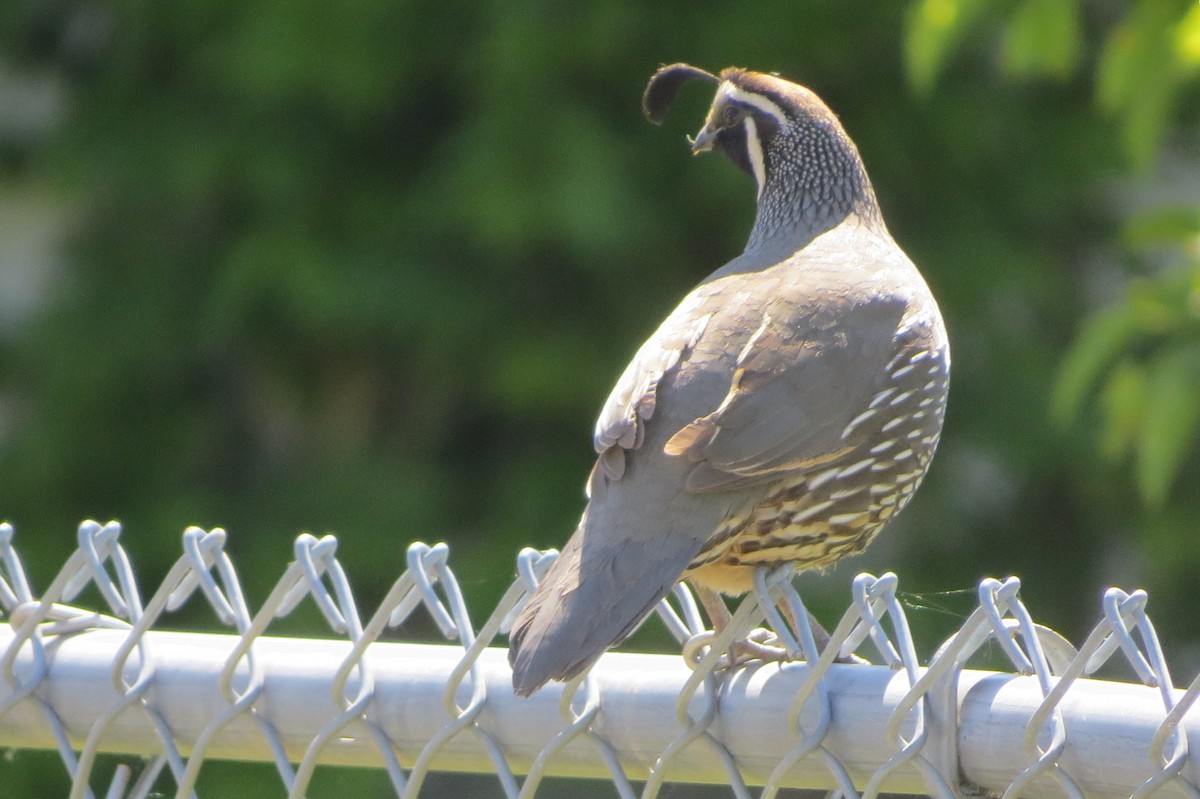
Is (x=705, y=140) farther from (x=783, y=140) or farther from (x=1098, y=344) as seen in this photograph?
(x=1098, y=344)

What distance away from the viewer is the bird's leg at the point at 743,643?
6.51 ft

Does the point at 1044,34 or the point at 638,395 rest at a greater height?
the point at 1044,34

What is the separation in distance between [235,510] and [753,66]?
231 cm

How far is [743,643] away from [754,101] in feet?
4.73

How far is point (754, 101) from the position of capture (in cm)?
318

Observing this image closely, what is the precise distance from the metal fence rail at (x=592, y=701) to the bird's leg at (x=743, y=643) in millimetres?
50

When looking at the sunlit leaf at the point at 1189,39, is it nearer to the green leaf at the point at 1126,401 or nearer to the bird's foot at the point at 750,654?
the green leaf at the point at 1126,401

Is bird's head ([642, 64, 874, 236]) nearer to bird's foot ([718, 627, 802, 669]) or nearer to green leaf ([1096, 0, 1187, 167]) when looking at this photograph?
green leaf ([1096, 0, 1187, 167])

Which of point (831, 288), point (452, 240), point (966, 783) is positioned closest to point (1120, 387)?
point (831, 288)

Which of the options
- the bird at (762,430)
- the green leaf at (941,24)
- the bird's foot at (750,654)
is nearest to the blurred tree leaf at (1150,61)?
the green leaf at (941,24)

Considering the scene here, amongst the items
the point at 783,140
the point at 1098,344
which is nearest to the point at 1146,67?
the point at 1098,344

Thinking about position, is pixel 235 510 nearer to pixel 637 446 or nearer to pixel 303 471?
pixel 303 471

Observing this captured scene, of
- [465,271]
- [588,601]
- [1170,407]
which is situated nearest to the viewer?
[588,601]

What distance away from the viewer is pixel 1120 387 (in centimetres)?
288
